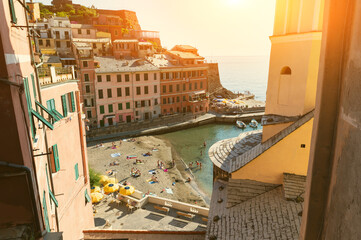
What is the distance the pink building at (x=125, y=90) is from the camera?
43.2 metres

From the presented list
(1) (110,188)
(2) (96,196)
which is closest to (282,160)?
(2) (96,196)

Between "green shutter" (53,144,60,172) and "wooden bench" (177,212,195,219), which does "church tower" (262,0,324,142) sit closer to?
"wooden bench" (177,212,195,219)

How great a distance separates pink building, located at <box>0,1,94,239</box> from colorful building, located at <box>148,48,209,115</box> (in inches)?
1361

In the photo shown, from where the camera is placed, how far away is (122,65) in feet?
148

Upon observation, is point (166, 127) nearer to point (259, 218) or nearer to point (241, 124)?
point (241, 124)

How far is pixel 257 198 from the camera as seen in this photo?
1291 cm

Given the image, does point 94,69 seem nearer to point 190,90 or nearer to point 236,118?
point 190,90

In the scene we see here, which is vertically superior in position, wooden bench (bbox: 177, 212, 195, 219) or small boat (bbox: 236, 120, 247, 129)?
A: wooden bench (bbox: 177, 212, 195, 219)

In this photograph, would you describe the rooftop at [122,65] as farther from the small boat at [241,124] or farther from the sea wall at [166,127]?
the small boat at [241,124]

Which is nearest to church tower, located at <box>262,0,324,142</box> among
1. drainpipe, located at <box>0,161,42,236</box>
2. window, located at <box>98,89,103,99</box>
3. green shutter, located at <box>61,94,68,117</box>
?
green shutter, located at <box>61,94,68,117</box>

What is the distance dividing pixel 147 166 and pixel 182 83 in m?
23.3

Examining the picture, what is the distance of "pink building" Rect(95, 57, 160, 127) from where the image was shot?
43.2 metres

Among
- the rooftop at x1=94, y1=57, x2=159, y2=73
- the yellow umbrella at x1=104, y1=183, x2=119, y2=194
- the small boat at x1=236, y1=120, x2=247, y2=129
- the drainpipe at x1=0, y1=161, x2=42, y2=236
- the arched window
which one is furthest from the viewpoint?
the small boat at x1=236, y1=120, x2=247, y2=129

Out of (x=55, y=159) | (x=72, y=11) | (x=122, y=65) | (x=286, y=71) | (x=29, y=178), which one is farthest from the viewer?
(x=72, y=11)
